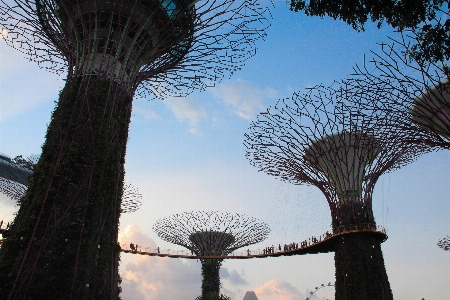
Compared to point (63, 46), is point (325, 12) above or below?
below

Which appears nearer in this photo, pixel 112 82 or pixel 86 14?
pixel 112 82

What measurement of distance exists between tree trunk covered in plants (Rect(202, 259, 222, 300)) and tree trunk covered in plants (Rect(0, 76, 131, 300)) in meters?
22.1

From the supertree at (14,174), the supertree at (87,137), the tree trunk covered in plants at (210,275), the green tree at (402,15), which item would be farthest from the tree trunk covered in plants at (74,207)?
the tree trunk covered in plants at (210,275)

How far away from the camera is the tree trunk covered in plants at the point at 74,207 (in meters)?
9.62

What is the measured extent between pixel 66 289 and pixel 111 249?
188 centimetres

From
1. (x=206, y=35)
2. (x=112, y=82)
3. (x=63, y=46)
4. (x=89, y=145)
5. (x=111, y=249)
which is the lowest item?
(x=111, y=249)

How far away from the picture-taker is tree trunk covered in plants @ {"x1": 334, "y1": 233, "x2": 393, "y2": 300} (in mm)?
19938

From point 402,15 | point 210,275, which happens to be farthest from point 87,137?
point 210,275

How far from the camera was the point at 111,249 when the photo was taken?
445 inches

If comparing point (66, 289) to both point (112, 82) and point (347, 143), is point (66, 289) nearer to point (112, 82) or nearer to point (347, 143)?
point (112, 82)

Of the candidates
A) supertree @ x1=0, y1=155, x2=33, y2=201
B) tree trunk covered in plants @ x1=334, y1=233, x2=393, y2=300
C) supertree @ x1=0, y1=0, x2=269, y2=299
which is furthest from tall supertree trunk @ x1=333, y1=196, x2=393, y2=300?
supertree @ x1=0, y1=155, x2=33, y2=201

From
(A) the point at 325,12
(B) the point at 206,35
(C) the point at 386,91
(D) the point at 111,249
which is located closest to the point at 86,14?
(B) the point at 206,35

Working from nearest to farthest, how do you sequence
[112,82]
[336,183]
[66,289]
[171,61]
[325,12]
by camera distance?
[325,12]
[66,289]
[112,82]
[171,61]
[336,183]

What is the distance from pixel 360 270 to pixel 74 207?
15.9m
